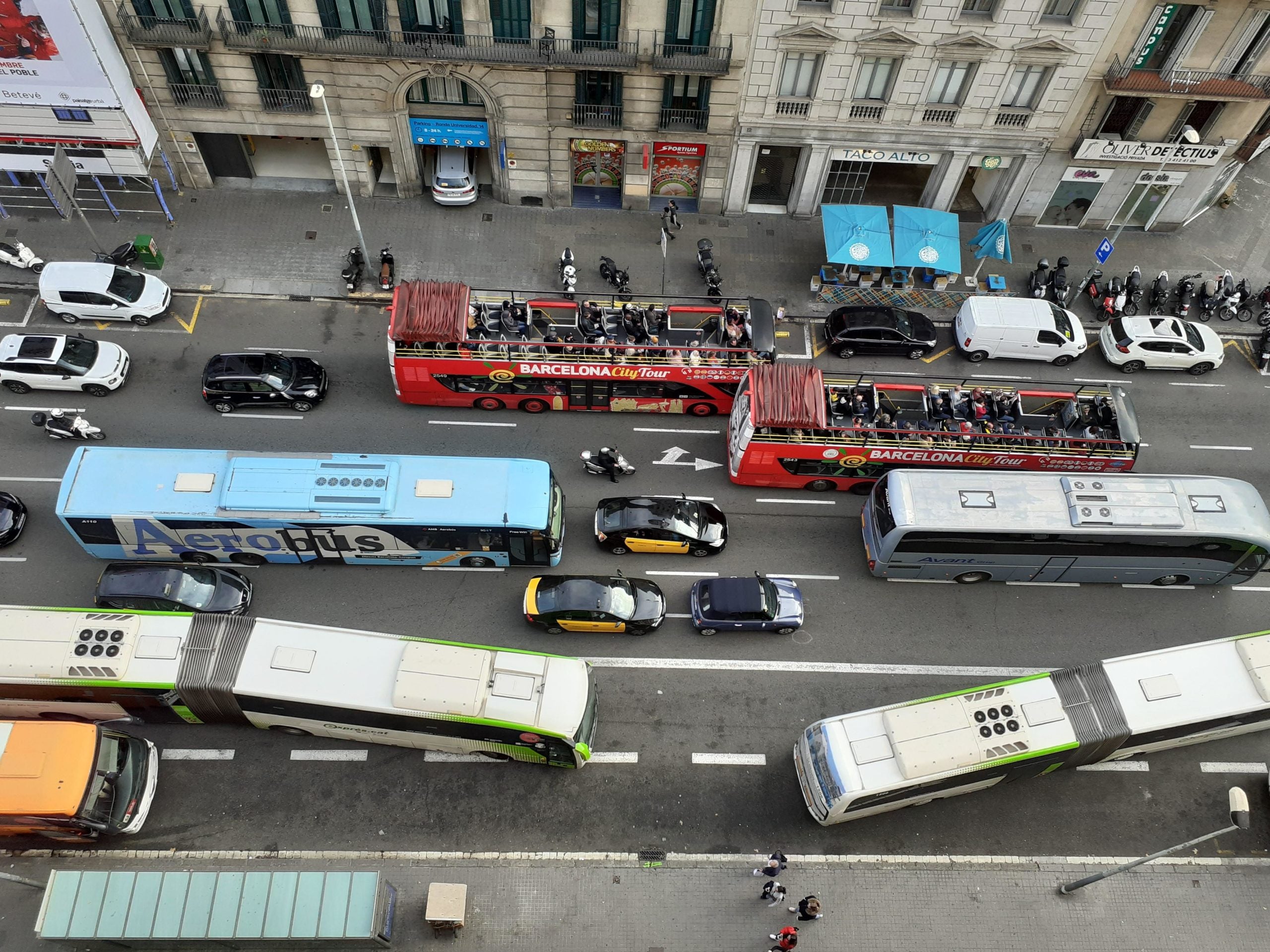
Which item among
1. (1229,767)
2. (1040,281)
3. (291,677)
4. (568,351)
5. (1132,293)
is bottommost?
(1229,767)

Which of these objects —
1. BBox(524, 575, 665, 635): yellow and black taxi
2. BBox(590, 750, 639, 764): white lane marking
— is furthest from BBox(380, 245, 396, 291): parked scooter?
BBox(590, 750, 639, 764): white lane marking

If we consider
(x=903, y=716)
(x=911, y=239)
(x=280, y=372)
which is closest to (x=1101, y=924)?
(x=903, y=716)

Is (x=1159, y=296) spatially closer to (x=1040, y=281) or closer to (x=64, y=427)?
(x=1040, y=281)

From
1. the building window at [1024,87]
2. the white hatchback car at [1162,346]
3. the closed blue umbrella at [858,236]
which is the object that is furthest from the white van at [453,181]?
the white hatchback car at [1162,346]

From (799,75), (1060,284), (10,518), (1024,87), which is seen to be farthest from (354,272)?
(1060,284)

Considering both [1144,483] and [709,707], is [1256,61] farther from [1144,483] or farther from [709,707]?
[709,707]

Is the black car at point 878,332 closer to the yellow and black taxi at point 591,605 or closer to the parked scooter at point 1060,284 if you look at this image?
the parked scooter at point 1060,284

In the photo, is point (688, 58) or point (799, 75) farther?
point (799, 75)
